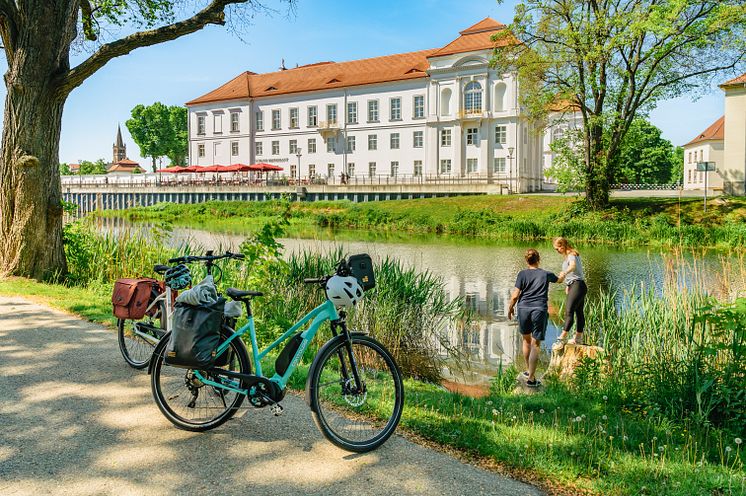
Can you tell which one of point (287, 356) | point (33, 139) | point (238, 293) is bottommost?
point (287, 356)

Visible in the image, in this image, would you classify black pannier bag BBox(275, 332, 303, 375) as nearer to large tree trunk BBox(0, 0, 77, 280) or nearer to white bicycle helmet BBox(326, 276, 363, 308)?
white bicycle helmet BBox(326, 276, 363, 308)

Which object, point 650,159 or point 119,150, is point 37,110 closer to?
point 650,159

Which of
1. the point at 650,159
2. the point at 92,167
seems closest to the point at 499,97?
the point at 650,159

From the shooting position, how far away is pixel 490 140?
185ft

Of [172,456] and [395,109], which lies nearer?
[172,456]

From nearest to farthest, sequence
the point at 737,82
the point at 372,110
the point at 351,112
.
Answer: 1. the point at 737,82
2. the point at 372,110
3. the point at 351,112

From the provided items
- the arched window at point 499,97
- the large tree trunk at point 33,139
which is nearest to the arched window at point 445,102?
the arched window at point 499,97

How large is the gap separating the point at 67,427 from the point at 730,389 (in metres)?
5.09

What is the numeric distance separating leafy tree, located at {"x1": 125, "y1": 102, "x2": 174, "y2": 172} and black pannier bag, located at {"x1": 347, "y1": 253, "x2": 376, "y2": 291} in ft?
312

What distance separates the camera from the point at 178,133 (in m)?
93.7

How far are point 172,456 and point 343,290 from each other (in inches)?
56.4

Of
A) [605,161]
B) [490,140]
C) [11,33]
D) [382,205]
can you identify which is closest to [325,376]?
[11,33]

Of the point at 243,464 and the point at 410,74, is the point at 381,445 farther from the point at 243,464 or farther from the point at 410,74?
the point at 410,74

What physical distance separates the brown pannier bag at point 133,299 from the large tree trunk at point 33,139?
5.86m
